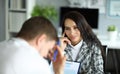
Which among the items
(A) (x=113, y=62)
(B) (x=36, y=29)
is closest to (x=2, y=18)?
(A) (x=113, y=62)

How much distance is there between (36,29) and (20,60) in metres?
0.17

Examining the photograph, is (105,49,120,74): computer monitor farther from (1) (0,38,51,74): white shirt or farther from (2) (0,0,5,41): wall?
(2) (0,0,5,41): wall

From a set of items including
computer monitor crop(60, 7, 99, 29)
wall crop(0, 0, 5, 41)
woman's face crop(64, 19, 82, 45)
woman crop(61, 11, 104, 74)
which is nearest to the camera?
woman crop(61, 11, 104, 74)

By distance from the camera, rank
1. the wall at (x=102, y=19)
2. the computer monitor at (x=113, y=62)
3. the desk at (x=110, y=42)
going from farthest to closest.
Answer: the wall at (x=102, y=19), the desk at (x=110, y=42), the computer monitor at (x=113, y=62)

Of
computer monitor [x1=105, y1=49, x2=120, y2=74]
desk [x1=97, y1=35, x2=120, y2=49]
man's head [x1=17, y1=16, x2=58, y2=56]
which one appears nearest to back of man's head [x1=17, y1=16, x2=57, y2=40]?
man's head [x1=17, y1=16, x2=58, y2=56]

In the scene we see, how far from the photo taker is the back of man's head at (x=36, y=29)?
1.11 m

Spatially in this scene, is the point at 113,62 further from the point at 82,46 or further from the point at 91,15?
the point at 91,15

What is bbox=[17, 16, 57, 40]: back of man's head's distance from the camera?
1.11 meters

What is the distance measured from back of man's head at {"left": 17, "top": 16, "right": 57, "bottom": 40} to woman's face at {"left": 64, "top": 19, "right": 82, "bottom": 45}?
36.4 inches

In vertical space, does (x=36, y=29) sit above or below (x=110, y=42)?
above

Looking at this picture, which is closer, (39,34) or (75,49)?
(39,34)

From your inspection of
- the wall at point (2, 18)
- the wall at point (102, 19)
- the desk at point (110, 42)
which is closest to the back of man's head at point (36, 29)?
the desk at point (110, 42)

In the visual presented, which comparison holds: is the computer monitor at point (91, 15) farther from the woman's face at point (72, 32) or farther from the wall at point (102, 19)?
the woman's face at point (72, 32)

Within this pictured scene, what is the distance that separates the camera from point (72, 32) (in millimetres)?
2078
